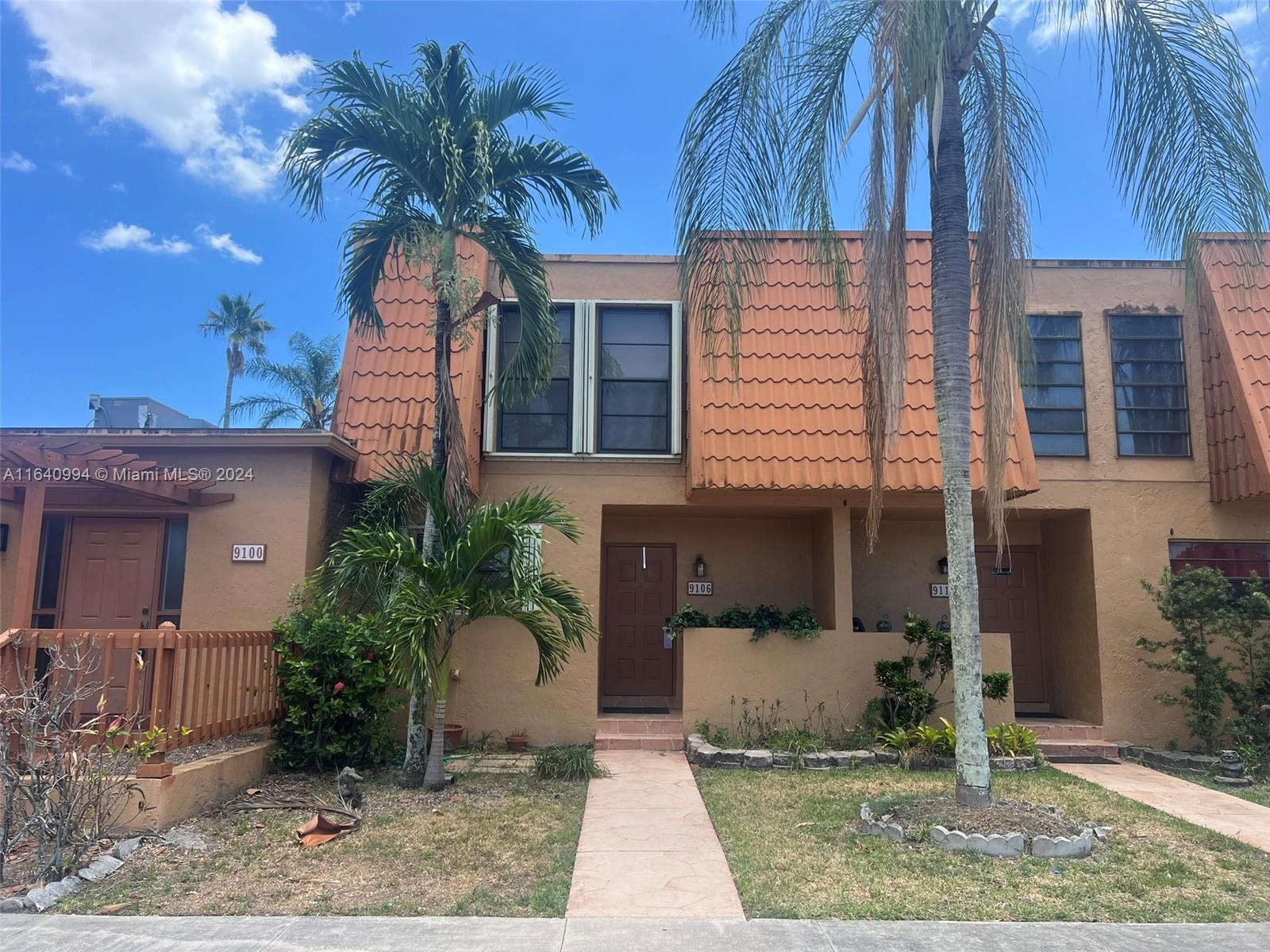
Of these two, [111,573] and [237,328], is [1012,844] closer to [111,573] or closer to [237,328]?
[111,573]

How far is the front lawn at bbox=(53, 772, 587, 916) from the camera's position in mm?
4766

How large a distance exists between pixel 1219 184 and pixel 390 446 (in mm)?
8292

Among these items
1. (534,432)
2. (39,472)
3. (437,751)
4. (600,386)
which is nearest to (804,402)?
(600,386)

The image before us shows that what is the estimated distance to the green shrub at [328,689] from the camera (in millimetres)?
7656

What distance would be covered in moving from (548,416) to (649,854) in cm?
586

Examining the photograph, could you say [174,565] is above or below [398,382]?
below

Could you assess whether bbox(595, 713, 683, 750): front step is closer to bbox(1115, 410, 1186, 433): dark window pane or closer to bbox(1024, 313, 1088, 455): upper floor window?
bbox(1024, 313, 1088, 455): upper floor window

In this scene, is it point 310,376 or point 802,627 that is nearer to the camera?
point 802,627

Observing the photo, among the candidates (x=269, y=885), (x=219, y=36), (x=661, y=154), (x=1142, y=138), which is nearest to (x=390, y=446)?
(x=661, y=154)

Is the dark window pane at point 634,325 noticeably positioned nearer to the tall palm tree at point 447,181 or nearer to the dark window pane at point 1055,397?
the tall palm tree at point 447,181

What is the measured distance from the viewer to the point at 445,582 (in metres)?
7.25

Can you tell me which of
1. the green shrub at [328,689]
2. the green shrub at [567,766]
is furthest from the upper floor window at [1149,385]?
the green shrub at [328,689]

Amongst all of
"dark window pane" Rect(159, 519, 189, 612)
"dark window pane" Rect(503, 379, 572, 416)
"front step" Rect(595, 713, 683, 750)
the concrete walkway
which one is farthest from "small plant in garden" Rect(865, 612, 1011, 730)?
"dark window pane" Rect(159, 519, 189, 612)

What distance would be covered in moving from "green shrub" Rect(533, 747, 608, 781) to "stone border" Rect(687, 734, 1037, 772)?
121 cm
